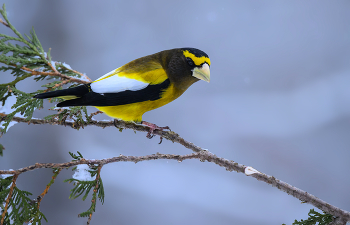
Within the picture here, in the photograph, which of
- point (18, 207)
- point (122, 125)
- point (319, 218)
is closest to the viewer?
point (319, 218)

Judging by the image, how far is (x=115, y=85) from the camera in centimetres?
87

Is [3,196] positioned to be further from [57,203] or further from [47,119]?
[57,203]

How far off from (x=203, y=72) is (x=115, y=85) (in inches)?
11.3

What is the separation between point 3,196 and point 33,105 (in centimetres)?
29

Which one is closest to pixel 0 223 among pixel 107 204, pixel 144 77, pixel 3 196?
pixel 3 196

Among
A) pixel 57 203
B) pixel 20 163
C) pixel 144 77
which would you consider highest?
pixel 144 77

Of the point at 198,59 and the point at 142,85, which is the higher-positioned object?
the point at 198,59

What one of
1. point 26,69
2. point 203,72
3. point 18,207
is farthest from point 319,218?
point 26,69

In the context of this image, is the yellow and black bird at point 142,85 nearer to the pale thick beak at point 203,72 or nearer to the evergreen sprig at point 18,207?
the pale thick beak at point 203,72

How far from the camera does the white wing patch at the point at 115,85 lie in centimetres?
85

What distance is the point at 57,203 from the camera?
162 cm

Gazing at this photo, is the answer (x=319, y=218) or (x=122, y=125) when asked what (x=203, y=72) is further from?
(x=319, y=218)

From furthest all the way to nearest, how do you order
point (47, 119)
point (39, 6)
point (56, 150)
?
1. point (56, 150)
2. point (39, 6)
3. point (47, 119)

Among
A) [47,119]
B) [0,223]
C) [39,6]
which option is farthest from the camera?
[39,6]
